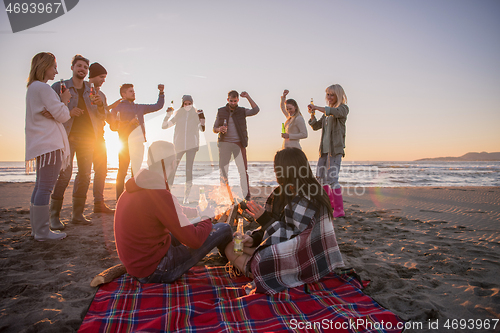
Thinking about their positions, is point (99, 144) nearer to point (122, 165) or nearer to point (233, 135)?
point (122, 165)

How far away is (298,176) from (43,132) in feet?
10.8

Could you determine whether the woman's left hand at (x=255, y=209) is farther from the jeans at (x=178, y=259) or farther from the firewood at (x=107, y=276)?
the firewood at (x=107, y=276)

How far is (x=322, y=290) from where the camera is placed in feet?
7.88

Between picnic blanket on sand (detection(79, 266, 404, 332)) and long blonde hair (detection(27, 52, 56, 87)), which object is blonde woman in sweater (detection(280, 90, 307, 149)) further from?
long blonde hair (detection(27, 52, 56, 87))

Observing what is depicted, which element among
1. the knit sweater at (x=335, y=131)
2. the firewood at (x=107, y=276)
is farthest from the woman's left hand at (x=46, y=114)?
the knit sweater at (x=335, y=131)

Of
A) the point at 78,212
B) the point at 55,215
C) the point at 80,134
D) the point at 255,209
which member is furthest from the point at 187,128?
the point at 255,209

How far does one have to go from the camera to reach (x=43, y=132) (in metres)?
3.37

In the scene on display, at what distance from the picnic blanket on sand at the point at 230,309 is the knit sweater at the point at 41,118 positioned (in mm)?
2128

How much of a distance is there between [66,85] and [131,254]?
3401 mm

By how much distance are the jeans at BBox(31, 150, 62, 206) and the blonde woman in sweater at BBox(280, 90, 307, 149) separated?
4.02m

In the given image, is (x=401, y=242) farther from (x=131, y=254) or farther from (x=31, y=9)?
(x=31, y=9)

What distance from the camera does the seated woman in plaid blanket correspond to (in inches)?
91.1

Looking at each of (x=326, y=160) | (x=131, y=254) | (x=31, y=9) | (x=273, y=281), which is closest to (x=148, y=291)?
(x=131, y=254)

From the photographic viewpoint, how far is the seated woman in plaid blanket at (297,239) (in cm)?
231
